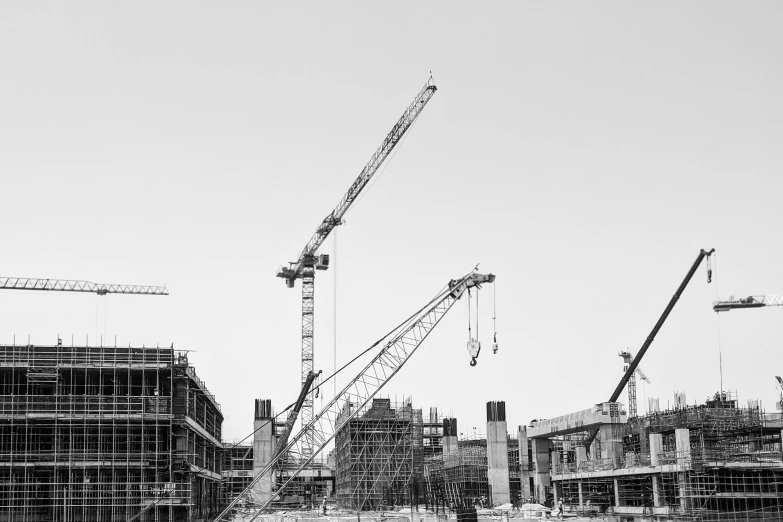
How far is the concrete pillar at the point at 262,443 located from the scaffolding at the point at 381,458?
7949mm

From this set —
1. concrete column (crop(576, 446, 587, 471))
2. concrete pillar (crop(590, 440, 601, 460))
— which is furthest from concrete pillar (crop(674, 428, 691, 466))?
concrete pillar (crop(590, 440, 601, 460))

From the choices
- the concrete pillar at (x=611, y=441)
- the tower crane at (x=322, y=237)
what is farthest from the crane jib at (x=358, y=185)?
the concrete pillar at (x=611, y=441)

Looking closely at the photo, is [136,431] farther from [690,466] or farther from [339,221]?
[339,221]

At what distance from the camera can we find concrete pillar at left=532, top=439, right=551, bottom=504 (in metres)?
82.1

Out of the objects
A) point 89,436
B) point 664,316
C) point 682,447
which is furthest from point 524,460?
point 89,436

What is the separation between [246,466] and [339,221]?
174 ft

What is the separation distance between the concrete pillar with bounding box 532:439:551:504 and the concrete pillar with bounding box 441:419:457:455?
99.0 ft

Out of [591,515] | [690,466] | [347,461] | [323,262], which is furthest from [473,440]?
[690,466]

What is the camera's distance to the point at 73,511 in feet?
200

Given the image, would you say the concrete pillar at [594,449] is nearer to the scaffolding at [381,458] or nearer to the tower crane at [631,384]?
the scaffolding at [381,458]

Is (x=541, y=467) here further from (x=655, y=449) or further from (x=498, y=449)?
(x=655, y=449)

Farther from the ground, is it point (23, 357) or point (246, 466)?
point (23, 357)

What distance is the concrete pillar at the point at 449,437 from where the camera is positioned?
116 metres

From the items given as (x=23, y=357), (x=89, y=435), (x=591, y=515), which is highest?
(x=23, y=357)
